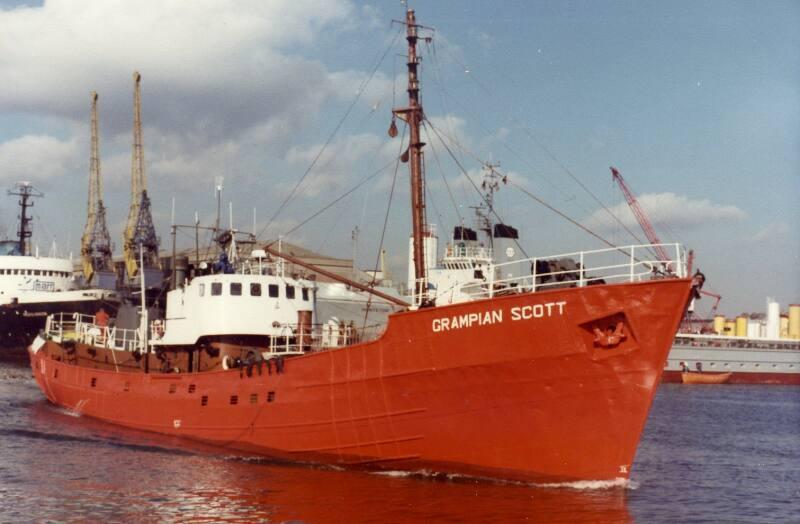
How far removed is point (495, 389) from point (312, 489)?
14.4ft

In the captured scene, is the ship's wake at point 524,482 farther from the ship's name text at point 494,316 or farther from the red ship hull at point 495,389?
the ship's name text at point 494,316

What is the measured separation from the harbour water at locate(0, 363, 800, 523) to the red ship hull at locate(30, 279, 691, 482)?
0.49m

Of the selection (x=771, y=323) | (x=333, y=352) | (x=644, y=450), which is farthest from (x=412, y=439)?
(x=771, y=323)

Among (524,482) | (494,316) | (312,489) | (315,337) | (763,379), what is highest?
(494,316)

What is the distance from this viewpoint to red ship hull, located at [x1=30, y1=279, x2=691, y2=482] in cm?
1548

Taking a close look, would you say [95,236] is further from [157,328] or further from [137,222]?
[157,328]

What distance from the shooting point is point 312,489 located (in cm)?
Answer: 1639

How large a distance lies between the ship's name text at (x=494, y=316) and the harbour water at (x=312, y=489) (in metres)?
2.54

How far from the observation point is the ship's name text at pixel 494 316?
51.7 feet

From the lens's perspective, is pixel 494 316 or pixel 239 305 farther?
pixel 239 305

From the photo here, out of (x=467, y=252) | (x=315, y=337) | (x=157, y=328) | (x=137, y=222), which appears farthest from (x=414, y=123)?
(x=137, y=222)

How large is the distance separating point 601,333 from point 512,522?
4.14 metres

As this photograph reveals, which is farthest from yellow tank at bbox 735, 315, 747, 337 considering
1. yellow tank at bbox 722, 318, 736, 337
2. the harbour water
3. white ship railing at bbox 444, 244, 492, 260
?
the harbour water

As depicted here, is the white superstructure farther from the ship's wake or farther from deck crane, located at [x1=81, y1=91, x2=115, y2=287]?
deck crane, located at [x1=81, y1=91, x2=115, y2=287]
